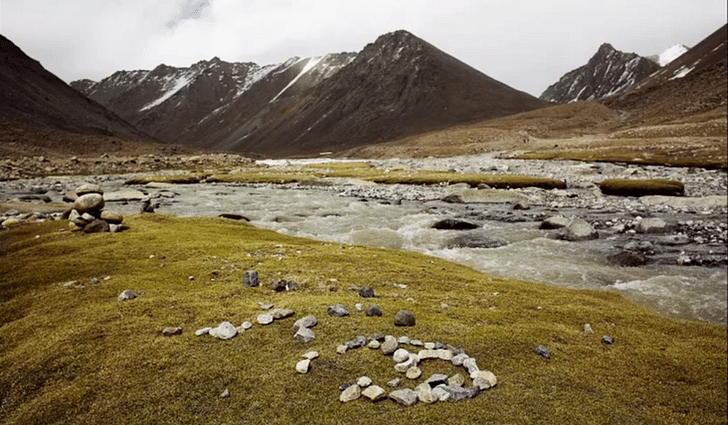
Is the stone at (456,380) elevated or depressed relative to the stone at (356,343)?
depressed

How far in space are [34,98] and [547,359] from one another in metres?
227

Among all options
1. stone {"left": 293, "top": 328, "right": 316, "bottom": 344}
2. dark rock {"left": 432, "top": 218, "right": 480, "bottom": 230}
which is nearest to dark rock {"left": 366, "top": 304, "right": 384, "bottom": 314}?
stone {"left": 293, "top": 328, "right": 316, "bottom": 344}

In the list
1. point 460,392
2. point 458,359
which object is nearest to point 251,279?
point 458,359

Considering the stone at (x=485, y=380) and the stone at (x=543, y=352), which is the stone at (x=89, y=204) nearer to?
the stone at (x=485, y=380)

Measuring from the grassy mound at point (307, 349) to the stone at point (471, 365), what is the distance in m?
0.31

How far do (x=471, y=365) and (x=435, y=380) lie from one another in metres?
1.01

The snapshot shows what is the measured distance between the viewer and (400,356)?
26.1 ft

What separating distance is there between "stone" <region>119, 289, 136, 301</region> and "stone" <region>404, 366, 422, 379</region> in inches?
320

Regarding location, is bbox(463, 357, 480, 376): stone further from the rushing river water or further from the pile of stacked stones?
the pile of stacked stones

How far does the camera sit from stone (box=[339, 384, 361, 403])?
691cm

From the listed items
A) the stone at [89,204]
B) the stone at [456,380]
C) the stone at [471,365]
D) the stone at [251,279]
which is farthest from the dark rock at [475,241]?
the stone at [89,204]

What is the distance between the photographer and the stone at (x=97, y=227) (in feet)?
68.9

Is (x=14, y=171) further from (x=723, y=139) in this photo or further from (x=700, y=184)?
(x=723, y=139)

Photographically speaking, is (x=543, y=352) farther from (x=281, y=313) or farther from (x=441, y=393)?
(x=281, y=313)
